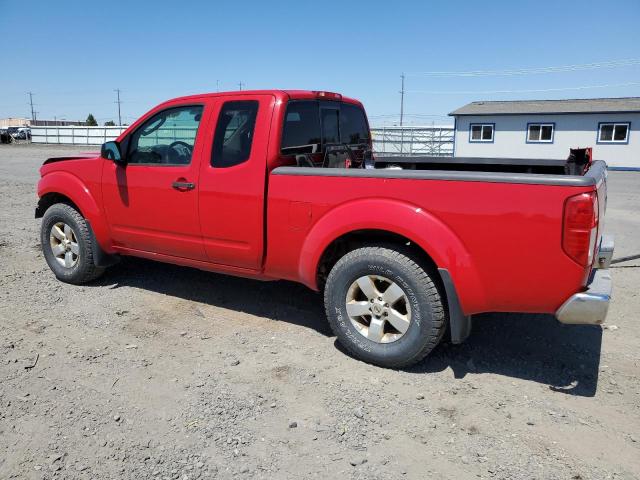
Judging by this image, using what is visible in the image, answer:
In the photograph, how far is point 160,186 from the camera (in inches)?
186

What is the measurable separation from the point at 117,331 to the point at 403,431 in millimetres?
2592

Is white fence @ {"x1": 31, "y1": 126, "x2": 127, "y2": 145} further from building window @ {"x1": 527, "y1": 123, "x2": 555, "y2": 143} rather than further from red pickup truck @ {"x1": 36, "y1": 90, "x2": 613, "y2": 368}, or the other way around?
red pickup truck @ {"x1": 36, "y1": 90, "x2": 613, "y2": 368}

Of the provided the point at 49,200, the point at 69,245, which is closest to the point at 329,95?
the point at 69,245

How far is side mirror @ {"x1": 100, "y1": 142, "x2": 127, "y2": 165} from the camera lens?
195 inches

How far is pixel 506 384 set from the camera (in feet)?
11.9

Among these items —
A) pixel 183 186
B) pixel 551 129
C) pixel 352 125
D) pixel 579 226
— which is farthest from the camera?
pixel 551 129

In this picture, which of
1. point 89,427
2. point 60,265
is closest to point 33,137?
point 60,265

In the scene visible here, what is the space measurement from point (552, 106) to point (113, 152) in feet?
94.9

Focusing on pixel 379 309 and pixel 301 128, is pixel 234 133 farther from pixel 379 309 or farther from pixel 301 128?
pixel 379 309

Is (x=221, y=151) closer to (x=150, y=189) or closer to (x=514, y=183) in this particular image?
(x=150, y=189)

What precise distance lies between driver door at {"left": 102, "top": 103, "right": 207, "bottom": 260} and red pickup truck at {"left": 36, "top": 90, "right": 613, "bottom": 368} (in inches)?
0.6

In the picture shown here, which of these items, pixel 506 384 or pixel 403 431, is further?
pixel 506 384

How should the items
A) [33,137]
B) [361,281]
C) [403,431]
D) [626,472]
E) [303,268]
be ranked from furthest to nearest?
[33,137] < [303,268] < [361,281] < [403,431] < [626,472]

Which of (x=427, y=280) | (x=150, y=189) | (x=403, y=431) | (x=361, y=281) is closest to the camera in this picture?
(x=403, y=431)
